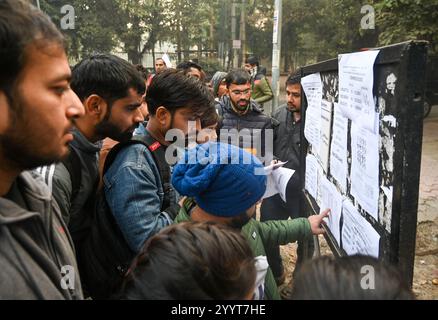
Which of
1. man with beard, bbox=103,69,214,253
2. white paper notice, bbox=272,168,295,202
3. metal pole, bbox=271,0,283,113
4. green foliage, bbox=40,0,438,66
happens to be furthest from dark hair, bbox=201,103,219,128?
green foliage, bbox=40,0,438,66

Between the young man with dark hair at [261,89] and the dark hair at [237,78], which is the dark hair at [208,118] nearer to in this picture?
the dark hair at [237,78]

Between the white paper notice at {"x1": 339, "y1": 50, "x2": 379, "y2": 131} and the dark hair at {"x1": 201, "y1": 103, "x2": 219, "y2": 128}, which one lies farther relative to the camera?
the dark hair at {"x1": 201, "y1": 103, "x2": 219, "y2": 128}

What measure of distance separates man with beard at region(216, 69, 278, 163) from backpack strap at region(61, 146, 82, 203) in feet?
6.94

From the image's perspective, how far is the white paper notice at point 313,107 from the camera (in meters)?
1.95

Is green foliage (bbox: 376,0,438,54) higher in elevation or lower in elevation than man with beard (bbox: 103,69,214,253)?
higher

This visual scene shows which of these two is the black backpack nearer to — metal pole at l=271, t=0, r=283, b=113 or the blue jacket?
the blue jacket

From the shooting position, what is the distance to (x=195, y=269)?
914mm

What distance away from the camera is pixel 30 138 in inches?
37.4

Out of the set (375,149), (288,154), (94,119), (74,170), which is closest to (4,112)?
(74,170)

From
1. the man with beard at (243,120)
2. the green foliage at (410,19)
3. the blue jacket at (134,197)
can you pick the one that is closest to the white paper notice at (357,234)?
the blue jacket at (134,197)

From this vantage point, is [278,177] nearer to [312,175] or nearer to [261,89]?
[312,175]

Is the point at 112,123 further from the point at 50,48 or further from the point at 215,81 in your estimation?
the point at 215,81

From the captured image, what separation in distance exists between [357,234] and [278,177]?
0.95m

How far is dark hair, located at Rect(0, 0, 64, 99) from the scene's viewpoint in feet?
2.93
